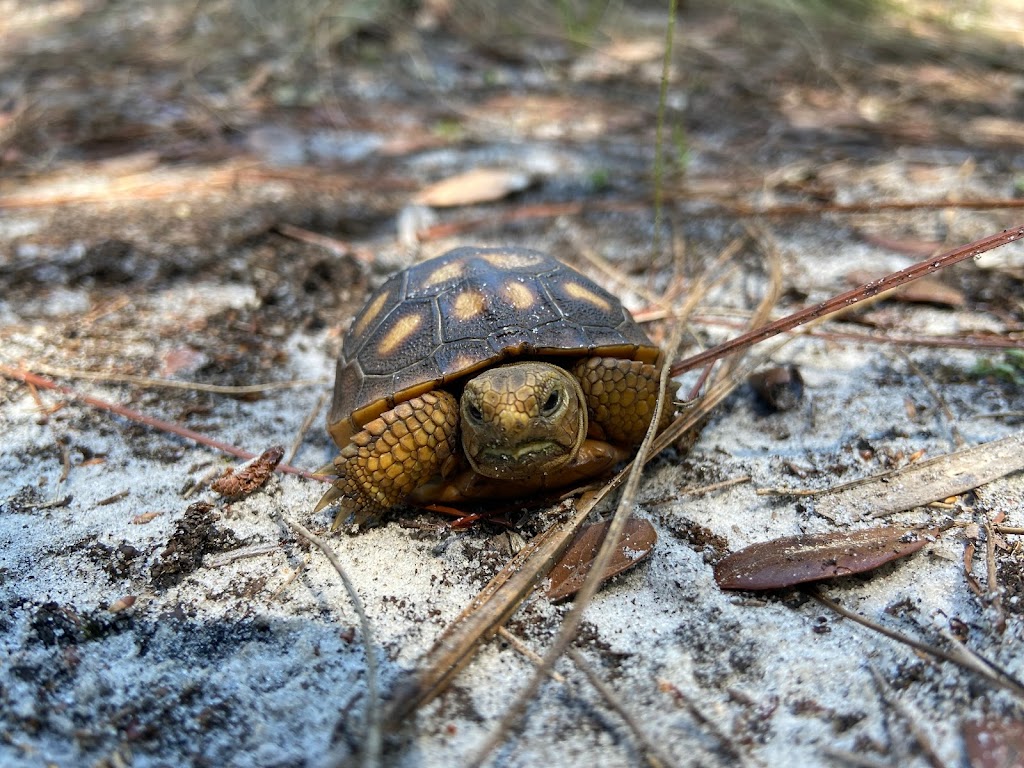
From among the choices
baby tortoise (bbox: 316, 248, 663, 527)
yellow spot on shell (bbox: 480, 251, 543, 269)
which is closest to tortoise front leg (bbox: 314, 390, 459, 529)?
baby tortoise (bbox: 316, 248, 663, 527)

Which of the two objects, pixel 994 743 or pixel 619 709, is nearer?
pixel 994 743

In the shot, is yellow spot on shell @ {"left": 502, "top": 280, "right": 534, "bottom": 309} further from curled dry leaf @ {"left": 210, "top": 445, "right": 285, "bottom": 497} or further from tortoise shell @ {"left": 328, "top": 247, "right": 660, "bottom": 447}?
curled dry leaf @ {"left": 210, "top": 445, "right": 285, "bottom": 497}

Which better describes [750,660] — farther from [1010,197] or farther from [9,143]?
[9,143]

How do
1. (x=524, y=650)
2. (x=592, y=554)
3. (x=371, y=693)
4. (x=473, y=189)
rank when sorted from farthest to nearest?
(x=473, y=189) < (x=592, y=554) < (x=524, y=650) < (x=371, y=693)

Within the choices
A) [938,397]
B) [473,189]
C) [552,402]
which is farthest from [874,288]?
[473,189]

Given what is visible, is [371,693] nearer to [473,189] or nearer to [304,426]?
[304,426]

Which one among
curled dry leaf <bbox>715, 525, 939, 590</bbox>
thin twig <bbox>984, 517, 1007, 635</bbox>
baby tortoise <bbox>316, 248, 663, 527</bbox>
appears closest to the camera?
thin twig <bbox>984, 517, 1007, 635</bbox>

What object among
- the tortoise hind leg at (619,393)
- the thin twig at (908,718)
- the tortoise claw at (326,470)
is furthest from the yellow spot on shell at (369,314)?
the thin twig at (908,718)

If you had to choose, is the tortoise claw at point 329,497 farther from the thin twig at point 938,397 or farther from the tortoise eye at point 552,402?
the thin twig at point 938,397
